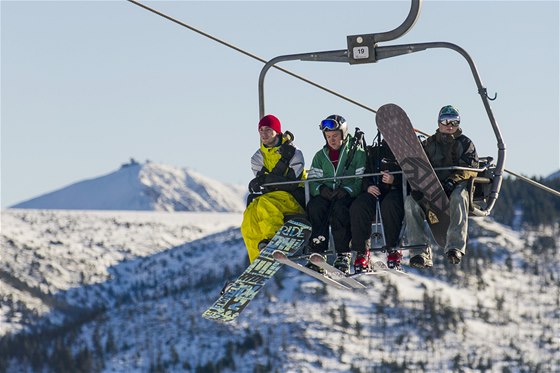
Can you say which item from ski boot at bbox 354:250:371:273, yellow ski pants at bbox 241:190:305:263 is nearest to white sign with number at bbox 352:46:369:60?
yellow ski pants at bbox 241:190:305:263

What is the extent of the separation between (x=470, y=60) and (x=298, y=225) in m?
3.30

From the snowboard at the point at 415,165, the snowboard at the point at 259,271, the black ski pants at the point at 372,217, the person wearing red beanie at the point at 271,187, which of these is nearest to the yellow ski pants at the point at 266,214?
the person wearing red beanie at the point at 271,187

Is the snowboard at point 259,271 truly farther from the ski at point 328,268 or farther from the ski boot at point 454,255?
the ski boot at point 454,255

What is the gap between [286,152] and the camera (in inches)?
872

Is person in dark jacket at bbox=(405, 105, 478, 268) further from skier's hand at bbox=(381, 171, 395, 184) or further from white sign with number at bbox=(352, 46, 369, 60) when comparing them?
white sign with number at bbox=(352, 46, 369, 60)

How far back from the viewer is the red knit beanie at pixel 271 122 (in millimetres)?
22094

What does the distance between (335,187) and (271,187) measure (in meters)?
0.93

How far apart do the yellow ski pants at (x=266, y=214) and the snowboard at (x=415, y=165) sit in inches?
67.5

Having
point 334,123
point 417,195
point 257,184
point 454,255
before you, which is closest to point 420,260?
point 454,255

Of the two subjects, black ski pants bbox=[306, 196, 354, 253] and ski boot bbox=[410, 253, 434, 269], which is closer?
ski boot bbox=[410, 253, 434, 269]

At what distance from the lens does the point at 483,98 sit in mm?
20875

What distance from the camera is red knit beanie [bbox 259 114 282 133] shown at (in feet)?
72.5

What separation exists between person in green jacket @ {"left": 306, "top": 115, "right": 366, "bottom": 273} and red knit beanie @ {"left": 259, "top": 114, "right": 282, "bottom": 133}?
0.67 m

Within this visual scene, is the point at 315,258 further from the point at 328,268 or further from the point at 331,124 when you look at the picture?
the point at 331,124
